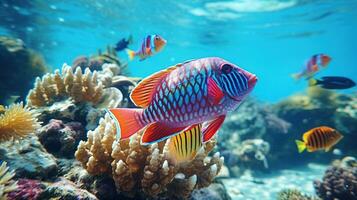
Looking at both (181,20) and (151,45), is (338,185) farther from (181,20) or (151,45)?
(181,20)

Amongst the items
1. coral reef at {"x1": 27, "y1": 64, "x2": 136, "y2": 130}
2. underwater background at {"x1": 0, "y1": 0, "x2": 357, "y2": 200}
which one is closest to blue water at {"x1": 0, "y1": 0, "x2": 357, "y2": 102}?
underwater background at {"x1": 0, "y1": 0, "x2": 357, "y2": 200}

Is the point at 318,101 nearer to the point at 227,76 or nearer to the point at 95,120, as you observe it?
the point at 95,120

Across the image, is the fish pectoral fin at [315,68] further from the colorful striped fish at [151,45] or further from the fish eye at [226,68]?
the fish eye at [226,68]

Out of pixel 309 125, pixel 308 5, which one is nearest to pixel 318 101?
pixel 309 125

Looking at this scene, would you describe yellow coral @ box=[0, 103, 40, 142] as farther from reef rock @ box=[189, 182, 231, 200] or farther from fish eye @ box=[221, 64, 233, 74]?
fish eye @ box=[221, 64, 233, 74]

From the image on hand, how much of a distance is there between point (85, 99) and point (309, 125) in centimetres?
1014

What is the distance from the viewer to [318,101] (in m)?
12.5

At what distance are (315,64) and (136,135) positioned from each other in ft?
22.4

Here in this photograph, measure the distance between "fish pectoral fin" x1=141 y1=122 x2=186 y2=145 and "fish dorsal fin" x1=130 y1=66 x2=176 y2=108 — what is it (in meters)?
0.23

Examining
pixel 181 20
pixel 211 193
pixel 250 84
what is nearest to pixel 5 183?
pixel 250 84

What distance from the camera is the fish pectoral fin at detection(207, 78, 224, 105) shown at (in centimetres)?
211

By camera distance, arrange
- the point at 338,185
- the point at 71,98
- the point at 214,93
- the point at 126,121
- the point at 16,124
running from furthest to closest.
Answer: the point at 338,185 → the point at 71,98 → the point at 16,124 → the point at 126,121 → the point at 214,93

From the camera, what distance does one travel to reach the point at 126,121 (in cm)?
222

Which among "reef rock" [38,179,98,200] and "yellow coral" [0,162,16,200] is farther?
"reef rock" [38,179,98,200]
